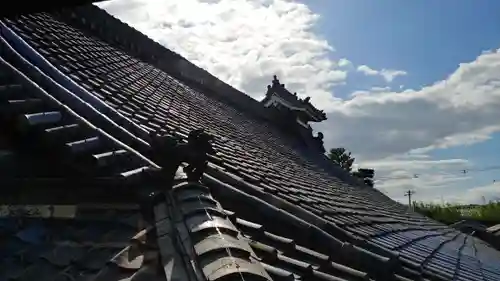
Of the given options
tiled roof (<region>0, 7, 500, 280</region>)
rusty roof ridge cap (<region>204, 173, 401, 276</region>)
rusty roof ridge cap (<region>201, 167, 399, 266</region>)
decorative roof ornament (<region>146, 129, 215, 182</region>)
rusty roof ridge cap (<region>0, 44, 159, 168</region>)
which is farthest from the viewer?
rusty roof ridge cap (<region>201, 167, 399, 266</region>)

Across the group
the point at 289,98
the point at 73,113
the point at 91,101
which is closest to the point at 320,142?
the point at 289,98

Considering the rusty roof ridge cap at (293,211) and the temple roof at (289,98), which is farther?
the temple roof at (289,98)

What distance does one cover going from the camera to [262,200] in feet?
14.8

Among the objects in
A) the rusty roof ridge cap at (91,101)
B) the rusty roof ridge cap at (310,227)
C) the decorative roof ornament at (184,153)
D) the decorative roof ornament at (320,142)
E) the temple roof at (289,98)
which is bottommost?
the rusty roof ridge cap at (310,227)

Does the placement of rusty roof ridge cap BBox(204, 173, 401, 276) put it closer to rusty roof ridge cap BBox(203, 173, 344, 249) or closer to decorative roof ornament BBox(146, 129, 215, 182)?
rusty roof ridge cap BBox(203, 173, 344, 249)

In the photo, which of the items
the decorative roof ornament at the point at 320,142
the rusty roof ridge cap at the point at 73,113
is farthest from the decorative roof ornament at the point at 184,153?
the decorative roof ornament at the point at 320,142

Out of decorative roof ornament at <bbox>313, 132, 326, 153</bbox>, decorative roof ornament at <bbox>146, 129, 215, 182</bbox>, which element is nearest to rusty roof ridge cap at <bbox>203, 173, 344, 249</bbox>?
decorative roof ornament at <bbox>146, 129, 215, 182</bbox>

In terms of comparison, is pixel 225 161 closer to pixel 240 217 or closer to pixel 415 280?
pixel 240 217

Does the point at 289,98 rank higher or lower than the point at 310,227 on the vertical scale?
higher

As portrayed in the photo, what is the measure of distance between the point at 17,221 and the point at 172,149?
1.09m

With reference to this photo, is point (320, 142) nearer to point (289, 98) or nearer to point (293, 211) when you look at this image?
point (289, 98)

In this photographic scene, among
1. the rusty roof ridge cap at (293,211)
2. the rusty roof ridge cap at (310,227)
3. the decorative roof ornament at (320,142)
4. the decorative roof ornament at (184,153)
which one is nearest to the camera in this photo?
the decorative roof ornament at (184,153)

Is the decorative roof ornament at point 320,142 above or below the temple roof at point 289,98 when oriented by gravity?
below

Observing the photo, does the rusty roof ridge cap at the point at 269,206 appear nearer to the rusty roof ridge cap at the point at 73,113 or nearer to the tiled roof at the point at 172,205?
the tiled roof at the point at 172,205
